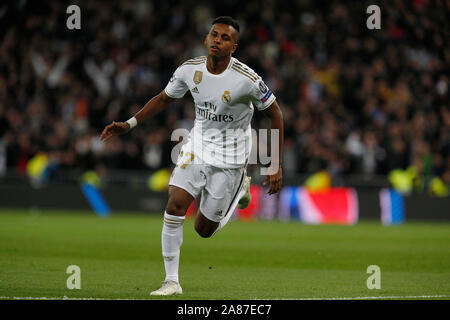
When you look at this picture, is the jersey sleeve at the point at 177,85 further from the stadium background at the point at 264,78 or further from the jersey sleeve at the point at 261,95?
the stadium background at the point at 264,78

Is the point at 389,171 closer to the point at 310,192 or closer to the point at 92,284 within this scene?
the point at 310,192

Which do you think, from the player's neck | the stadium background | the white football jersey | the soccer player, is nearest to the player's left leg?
the soccer player

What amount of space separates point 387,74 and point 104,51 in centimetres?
875

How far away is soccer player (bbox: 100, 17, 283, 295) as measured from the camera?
863cm

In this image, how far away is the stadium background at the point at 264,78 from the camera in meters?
23.1

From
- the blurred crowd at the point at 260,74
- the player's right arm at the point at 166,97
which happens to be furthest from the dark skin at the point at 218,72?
the blurred crowd at the point at 260,74

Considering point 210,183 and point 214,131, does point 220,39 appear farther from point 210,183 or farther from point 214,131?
point 210,183

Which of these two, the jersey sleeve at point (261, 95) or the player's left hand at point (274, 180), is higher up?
the jersey sleeve at point (261, 95)

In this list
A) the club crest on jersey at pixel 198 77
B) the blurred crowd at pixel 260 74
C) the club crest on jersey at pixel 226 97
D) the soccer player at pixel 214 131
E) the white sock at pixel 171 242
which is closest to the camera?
the white sock at pixel 171 242

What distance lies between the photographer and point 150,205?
923 inches

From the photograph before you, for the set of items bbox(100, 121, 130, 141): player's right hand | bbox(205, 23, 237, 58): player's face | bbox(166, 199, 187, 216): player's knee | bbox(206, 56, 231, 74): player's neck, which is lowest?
bbox(166, 199, 187, 216): player's knee

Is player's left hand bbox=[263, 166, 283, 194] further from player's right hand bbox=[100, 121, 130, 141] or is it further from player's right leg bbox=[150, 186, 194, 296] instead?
player's right hand bbox=[100, 121, 130, 141]

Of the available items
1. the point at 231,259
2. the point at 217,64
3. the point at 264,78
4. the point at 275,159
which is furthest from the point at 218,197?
the point at 264,78

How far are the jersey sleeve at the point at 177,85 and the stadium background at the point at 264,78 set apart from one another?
527 inches
